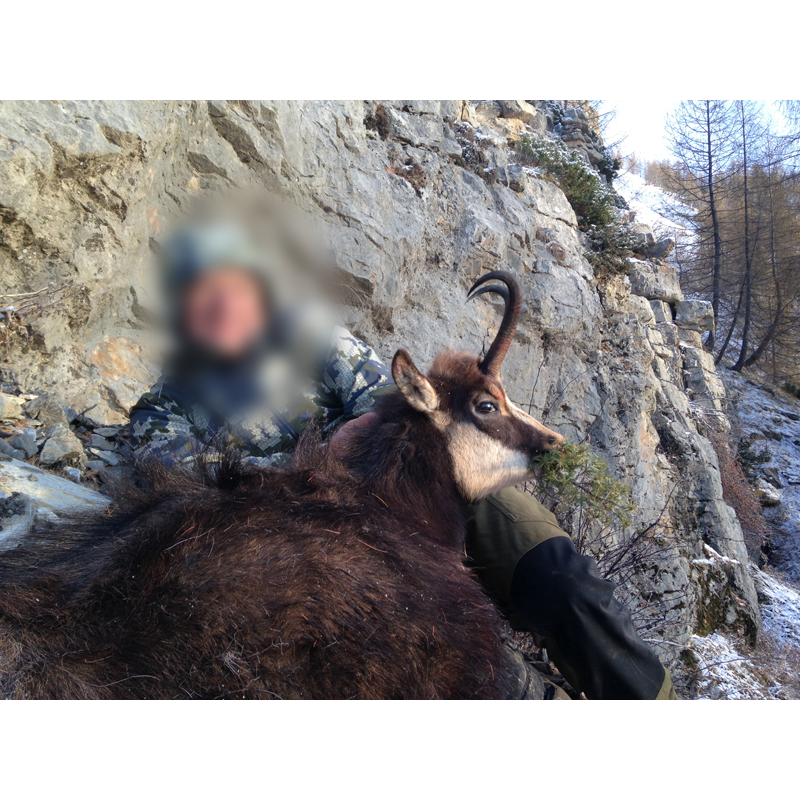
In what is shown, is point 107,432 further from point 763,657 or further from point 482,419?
point 763,657

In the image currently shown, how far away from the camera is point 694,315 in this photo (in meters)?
6.41

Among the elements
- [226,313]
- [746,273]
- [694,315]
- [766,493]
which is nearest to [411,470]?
[226,313]

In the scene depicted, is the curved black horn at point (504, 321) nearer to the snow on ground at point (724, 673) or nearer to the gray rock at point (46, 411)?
the snow on ground at point (724, 673)

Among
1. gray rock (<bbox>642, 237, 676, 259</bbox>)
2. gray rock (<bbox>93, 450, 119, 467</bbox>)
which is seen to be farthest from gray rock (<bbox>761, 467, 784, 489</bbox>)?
gray rock (<bbox>93, 450, 119, 467</bbox>)

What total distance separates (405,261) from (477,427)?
3123mm

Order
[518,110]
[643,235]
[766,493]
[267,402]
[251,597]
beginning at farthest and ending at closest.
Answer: [518,110] → [643,235] → [766,493] → [267,402] → [251,597]

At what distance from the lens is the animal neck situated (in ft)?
7.26

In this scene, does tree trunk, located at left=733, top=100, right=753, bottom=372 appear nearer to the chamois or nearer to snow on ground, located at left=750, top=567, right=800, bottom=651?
snow on ground, located at left=750, top=567, right=800, bottom=651

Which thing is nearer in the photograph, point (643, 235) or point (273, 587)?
point (273, 587)

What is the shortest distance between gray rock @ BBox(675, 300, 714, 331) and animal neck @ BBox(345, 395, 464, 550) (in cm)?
438

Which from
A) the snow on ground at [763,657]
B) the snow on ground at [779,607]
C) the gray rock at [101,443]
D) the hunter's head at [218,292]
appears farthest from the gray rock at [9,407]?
the snow on ground at [779,607]

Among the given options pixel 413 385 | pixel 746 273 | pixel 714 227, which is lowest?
pixel 413 385

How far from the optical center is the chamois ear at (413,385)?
7.59 ft

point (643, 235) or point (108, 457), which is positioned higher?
point (643, 235)
